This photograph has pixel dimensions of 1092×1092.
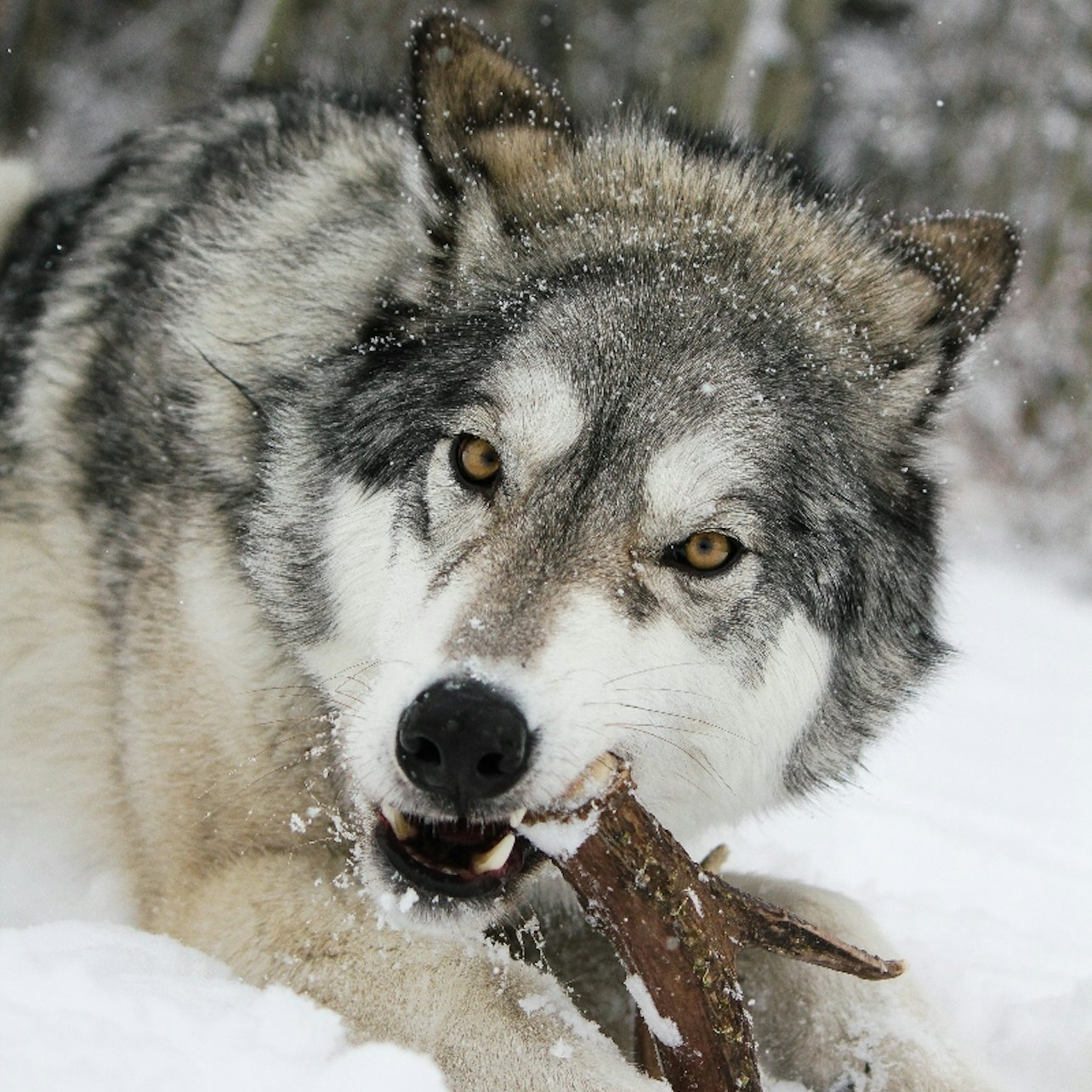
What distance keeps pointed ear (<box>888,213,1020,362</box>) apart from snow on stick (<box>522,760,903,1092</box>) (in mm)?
1325

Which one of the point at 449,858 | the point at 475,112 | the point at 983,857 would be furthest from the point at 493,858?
the point at 983,857

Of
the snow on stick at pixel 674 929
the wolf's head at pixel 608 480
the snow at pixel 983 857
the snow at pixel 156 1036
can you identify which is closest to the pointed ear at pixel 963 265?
the wolf's head at pixel 608 480

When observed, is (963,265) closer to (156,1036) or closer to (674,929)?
(674,929)

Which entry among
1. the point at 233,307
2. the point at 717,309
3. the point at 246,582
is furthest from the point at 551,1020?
the point at 233,307

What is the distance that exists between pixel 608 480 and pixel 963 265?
1.12 metres

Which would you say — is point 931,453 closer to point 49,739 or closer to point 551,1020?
point 551,1020

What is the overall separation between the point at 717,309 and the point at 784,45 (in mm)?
9168

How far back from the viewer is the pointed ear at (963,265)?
8.52 ft

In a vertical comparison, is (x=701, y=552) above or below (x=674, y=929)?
above

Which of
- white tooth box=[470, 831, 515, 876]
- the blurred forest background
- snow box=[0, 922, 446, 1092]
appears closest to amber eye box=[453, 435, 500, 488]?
white tooth box=[470, 831, 515, 876]

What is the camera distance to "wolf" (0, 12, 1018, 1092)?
2.03 metres

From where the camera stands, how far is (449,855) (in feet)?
6.77

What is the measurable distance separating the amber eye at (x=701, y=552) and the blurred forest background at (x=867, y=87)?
6.35 m

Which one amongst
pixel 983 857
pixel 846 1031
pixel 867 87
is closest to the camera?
pixel 846 1031
